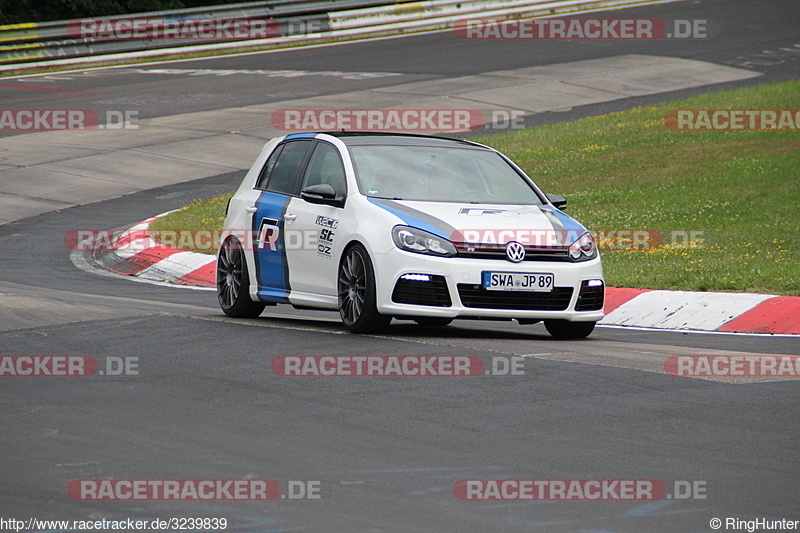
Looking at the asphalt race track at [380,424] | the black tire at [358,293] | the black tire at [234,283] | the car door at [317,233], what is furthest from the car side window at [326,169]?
the asphalt race track at [380,424]

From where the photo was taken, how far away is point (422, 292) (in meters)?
9.09

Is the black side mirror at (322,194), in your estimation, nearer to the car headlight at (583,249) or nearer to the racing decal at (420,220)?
the racing decal at (420,220)

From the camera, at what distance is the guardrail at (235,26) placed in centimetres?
3453

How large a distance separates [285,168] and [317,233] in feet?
3.98

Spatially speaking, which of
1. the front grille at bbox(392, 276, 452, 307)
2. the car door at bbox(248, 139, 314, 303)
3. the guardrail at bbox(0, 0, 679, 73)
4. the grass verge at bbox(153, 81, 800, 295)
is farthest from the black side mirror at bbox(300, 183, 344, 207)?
the guardrail at bbox(0, 0, 679, 73)

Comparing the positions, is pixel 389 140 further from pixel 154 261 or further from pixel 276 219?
pixel 154 261

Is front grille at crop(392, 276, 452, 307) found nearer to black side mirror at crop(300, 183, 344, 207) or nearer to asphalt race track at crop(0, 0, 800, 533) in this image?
asphalt race track at crop(0, 0, 800, 533)

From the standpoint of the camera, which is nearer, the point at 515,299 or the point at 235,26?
the point at 515,299

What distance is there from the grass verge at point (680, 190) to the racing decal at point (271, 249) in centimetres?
356

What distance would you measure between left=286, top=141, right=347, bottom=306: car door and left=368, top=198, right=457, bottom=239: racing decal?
19.9 inches

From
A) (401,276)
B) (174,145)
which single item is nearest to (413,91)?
(174,145)

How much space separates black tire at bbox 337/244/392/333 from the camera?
9.23 m

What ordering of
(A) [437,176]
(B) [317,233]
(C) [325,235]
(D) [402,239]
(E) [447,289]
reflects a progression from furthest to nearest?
1. (A) [437,176]
2. (B) [317,233]
3. (C) [325,235]
4. (D) [402,239]
5. (E) [447,289]

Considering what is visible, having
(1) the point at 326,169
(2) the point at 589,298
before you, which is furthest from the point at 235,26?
(2) the point at 589,298
